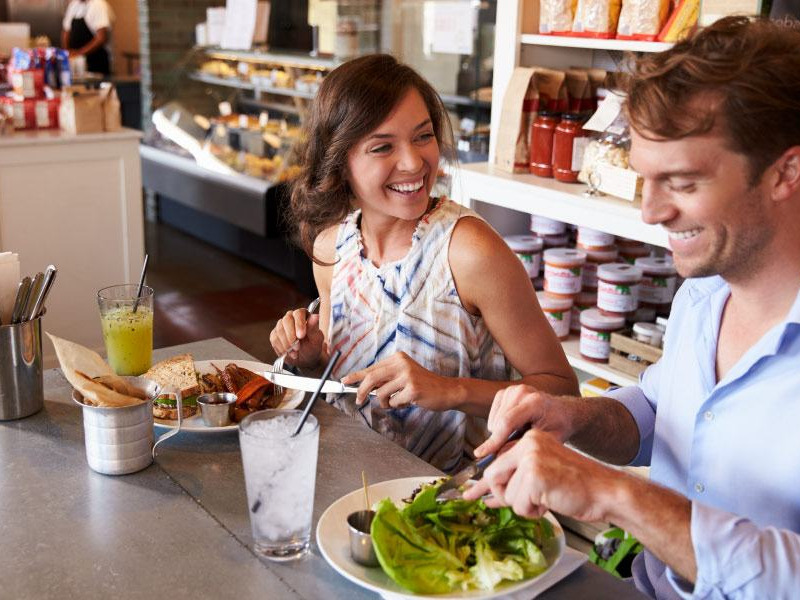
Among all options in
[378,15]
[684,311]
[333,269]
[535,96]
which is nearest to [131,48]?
[378,15]

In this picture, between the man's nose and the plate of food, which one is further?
the plate of food

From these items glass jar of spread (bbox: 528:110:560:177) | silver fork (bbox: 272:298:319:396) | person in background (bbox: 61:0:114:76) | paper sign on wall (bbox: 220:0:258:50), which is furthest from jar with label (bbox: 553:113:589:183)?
person in background (bbox: 61:0:114:76)

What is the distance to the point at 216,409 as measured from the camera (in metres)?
1.68

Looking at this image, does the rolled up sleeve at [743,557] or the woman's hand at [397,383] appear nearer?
the rolled up sleeve at [743,557]

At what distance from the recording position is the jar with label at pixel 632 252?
10.4 ft

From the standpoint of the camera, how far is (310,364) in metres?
2.06

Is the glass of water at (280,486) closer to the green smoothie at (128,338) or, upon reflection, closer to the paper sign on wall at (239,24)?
the green smoothie at (128,338)

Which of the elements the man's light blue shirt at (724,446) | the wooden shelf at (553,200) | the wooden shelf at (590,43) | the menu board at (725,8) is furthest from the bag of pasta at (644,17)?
the man's light blue shirt at (724,446)

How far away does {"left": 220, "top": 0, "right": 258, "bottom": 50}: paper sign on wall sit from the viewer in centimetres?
610

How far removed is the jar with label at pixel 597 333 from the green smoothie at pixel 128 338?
1514 mm

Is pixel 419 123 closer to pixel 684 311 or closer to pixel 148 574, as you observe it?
pixel 684 311

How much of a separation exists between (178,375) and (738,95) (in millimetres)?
1110

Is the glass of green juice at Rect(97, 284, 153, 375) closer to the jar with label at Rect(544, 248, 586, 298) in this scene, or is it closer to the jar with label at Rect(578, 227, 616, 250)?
the jar with label at Rect(544, 248, 586, 298)

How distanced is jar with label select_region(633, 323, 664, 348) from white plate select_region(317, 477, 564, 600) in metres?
1.50
